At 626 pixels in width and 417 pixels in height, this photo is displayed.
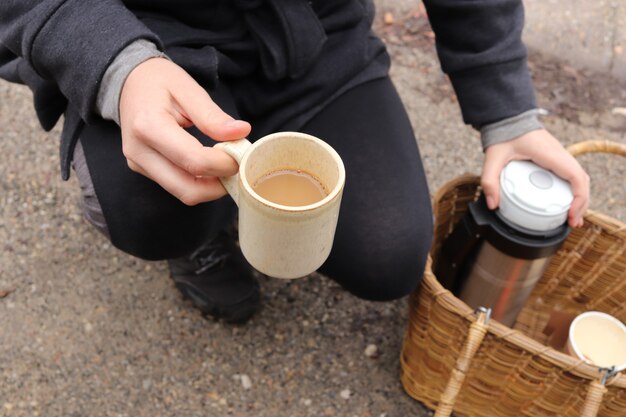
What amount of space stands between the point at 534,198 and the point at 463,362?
31 centimetres

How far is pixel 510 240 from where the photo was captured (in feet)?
3.84

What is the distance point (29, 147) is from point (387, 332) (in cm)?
104

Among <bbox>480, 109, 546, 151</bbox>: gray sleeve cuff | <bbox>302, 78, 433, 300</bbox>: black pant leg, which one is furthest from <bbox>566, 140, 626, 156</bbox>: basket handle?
<bbox>302, 78, 433, 300</bbox>: black pant leg

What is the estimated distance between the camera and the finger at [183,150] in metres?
0.78

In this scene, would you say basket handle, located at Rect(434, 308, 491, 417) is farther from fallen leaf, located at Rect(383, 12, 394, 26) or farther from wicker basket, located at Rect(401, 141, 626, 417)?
fallen leaf, located at Rect(383, 12, 394, 26)

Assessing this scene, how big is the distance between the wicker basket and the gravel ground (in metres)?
0.13

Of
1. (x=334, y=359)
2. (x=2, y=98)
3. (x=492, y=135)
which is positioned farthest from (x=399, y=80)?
(x=2, y=98)

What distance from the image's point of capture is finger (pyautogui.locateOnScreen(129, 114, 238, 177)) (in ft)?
2.56

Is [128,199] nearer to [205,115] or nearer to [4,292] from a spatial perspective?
[205,115]

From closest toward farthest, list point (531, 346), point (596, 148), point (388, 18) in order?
point (531, 346)
point (596, 148)
point (388, 18)

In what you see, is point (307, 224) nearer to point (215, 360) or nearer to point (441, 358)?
point (441, 358)

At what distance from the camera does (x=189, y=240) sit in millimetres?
1179

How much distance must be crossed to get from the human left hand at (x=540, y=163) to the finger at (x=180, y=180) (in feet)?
1.78

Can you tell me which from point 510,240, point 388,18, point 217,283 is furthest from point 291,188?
point 388,18
